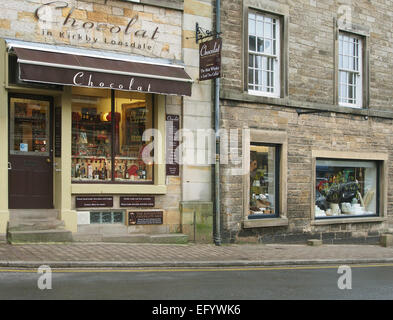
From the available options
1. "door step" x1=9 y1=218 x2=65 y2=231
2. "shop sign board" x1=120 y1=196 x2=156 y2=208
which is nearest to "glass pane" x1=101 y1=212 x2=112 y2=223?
"shop sign board" x1=120 y1=196 x2=156 y2=208

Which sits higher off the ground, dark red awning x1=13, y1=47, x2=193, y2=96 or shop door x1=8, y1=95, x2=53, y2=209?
dark red awning x1=13, y1=47, x2=193, y2=96

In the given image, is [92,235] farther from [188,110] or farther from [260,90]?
[260,90]

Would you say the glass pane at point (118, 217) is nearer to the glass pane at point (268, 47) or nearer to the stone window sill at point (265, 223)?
the stone window sill at point (265, 223)

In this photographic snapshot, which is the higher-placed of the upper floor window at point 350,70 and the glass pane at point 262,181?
the upper floor window at point 350,70

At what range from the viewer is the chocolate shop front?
11586 mm

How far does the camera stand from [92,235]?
12.5 meters

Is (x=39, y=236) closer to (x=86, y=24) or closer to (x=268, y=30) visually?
(x=86, y=24)

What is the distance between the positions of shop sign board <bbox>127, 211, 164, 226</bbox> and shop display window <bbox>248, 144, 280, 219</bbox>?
282 cm

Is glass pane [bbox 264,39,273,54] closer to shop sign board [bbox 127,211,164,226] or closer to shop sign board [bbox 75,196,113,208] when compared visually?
shop sign board [bbox 127,211,164,226]

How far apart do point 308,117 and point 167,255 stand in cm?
696

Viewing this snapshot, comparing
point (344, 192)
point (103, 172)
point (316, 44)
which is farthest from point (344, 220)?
point (103, 172)

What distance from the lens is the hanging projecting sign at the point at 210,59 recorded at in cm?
1305

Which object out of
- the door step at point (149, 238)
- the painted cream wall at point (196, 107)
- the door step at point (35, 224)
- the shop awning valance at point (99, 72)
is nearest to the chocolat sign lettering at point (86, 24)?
the shop awning valance at point (99, 72)

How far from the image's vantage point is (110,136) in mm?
13219
